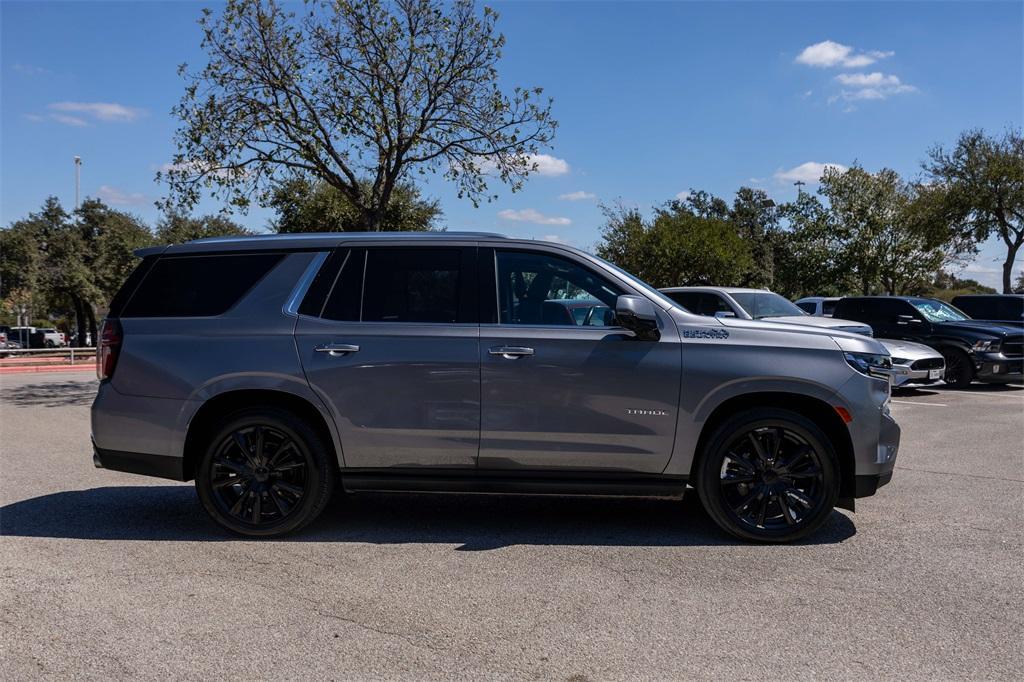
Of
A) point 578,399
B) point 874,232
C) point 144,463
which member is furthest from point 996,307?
point 874,232

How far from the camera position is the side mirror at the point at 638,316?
5000 mm

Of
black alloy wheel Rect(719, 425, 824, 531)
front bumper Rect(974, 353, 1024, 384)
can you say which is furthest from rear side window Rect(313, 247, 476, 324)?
front bumper Rect(974, 353, 1024, 384)

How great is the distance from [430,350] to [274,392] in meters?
1.08

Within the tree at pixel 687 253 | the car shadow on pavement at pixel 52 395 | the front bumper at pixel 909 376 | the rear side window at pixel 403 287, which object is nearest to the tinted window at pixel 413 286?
the rear side window at pixel 403 287

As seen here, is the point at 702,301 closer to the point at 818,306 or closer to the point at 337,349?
the point at 337,349

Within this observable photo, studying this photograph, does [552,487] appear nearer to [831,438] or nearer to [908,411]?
[831,438]

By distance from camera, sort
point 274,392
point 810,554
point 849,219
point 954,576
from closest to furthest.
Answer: point 954,576 < point 810,554 < point 274,392 < point 849,219

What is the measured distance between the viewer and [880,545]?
530cm

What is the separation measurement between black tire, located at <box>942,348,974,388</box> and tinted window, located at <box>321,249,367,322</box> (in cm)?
1359

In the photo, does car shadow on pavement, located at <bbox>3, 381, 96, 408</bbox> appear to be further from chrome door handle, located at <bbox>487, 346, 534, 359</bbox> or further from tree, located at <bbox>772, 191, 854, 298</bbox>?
tree, located at <bbox>772, 191, 854, 298</bbox>

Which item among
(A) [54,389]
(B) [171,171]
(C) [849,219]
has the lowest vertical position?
(A) [54,389]

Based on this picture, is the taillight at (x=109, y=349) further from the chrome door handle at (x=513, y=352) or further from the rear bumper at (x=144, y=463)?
the chrome door handle at (x=513, y=352)

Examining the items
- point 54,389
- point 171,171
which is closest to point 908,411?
point 171,171

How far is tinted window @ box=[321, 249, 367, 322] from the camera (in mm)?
5434
